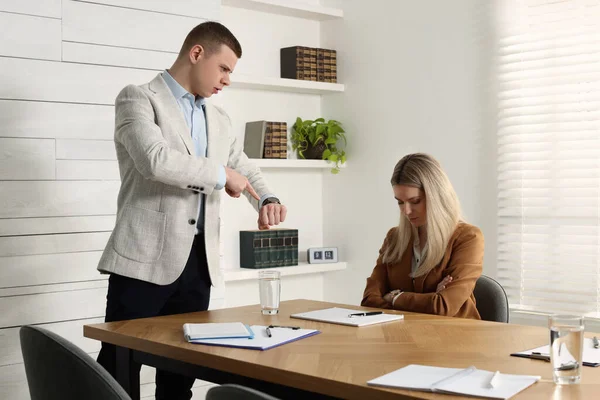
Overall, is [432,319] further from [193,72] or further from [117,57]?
[117,57]

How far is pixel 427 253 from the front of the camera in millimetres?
2703

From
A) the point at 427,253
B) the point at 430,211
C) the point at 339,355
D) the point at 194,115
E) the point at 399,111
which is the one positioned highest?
the point at 399,111

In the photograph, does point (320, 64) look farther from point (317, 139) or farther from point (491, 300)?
point (491, 300)

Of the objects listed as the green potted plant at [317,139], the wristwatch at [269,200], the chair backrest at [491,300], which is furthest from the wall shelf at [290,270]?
the chair backrest at [491,300]

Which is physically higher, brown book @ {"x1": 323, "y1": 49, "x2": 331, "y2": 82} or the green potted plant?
brown book @ {"x1": 323, "y1": 49, "x2": 331, "y2": 82}

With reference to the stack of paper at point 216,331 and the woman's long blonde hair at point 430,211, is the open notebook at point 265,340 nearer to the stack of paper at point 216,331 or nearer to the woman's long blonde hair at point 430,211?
the stack of paper at point 216,331

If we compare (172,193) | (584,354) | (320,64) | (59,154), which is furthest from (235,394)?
(320,64)

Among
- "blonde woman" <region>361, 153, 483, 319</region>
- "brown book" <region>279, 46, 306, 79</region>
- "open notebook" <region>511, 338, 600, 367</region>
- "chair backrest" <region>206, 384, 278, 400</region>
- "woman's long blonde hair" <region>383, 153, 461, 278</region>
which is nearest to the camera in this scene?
"chair backrest" <region>206, 384, 278, 400</region>

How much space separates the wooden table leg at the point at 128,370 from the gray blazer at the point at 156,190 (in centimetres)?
46

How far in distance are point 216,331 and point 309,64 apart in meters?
2.78

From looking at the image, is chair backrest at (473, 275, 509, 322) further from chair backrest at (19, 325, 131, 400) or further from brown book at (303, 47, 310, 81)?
brown book at (303, 47, 310, 81)

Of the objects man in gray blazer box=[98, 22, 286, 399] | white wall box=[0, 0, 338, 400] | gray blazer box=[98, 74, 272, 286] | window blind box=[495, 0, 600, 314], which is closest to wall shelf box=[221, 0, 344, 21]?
white wall box=[0, 0, 338, 400]

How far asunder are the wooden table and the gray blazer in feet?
0.96

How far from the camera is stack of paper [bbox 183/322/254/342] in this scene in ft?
6.36
